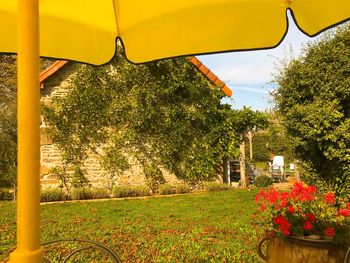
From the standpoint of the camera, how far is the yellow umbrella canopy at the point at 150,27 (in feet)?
6.88

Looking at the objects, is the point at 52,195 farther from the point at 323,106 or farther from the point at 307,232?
the point at 307,232

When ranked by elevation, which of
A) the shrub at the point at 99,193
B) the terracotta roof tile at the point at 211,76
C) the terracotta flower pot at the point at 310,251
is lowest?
the shrub at the point at 99,193

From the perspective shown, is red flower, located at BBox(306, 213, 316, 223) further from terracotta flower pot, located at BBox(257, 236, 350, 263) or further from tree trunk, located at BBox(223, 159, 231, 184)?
tree trunk, located at BBox(223, 159, 231, 184)

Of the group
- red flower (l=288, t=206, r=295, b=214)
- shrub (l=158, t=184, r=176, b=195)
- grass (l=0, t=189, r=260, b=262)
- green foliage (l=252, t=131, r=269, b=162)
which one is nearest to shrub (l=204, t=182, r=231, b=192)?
shrub (l=158, t=184, r=176, b=195)

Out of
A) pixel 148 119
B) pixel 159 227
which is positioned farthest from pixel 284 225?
pixel 148 119

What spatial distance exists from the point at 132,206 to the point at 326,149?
462 centimetres

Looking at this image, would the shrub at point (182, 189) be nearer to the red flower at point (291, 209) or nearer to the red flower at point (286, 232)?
the red flower at point (291, 209)

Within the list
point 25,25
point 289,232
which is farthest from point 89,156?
point 25,25

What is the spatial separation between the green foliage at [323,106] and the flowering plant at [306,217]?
4.99 m

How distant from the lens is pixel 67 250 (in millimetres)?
4824

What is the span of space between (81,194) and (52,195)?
0.81 meters

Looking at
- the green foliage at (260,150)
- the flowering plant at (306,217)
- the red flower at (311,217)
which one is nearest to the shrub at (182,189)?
the flowering plant at (306,217)

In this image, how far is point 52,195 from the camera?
10.8 m

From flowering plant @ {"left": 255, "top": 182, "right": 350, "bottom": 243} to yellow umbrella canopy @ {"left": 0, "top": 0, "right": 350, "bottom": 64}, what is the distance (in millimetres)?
1468
